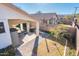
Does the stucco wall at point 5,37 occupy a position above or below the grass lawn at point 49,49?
above

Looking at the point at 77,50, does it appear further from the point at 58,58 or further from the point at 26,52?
the point at 26,52

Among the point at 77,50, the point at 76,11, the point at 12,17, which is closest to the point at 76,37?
the point at 77,50

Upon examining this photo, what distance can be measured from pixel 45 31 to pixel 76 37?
1.15 feet

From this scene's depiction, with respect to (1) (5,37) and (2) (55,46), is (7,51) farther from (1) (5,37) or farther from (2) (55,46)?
(2) (55,46)

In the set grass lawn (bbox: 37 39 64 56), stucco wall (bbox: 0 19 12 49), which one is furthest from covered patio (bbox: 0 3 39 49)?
grass lawn (bbox: 37 39 64 56)

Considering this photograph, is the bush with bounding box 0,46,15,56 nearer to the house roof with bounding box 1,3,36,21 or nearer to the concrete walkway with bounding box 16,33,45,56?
the concrete walkway with bounding box 16,33,45,56

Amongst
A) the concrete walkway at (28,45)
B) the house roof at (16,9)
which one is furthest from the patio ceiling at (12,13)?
the concrete walkway at (28,45)

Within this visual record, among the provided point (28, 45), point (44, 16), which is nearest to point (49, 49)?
point (28, 45)

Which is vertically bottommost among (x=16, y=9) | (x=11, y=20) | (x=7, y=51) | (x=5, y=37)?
(x=7, y=51)

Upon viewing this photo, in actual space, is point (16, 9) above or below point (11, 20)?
above

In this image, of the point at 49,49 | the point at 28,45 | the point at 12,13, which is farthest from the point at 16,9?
the point at 49,49

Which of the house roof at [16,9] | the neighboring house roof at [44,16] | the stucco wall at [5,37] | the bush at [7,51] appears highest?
the house roof at [16,9]

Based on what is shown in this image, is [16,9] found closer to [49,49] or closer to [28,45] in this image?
[28,45]

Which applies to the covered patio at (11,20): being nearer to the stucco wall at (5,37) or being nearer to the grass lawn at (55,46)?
the stucco wall at (5,37)
